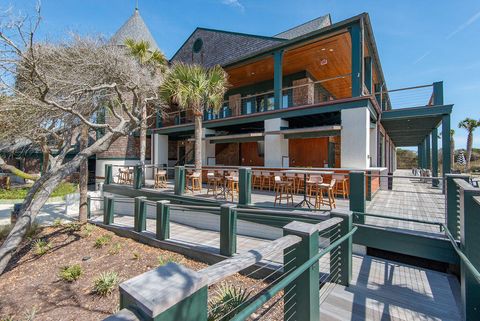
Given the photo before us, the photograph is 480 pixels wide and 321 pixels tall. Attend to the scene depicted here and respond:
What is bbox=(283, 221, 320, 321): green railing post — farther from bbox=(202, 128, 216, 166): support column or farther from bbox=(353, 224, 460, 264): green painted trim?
bbox=(202, 128, 216, 166): support column

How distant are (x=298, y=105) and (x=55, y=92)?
9739 mm

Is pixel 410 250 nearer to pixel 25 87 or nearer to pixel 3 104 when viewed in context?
→ pixel 3 104

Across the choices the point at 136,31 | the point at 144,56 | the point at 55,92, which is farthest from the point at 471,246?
the point at 136,31

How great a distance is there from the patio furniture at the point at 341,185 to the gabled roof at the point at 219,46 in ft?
24.1

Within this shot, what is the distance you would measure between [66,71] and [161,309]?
947cm

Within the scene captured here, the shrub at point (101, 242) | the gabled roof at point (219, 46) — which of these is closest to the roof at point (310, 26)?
the gabled roof at point (219, 46)

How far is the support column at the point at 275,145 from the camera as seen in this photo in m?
10.8

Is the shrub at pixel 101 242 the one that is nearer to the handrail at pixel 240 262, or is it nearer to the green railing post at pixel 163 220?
the green railing post at pixel 163 220

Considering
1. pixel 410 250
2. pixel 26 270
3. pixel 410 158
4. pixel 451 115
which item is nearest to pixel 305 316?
pixel 410 250

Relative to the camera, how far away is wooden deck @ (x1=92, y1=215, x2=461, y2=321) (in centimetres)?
298

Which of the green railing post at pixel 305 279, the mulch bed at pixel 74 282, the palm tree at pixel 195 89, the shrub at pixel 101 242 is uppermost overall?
the palm tree at pixel 195 89

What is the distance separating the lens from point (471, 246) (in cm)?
297

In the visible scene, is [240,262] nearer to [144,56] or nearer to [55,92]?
[55,92]

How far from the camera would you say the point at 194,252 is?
6059mm
